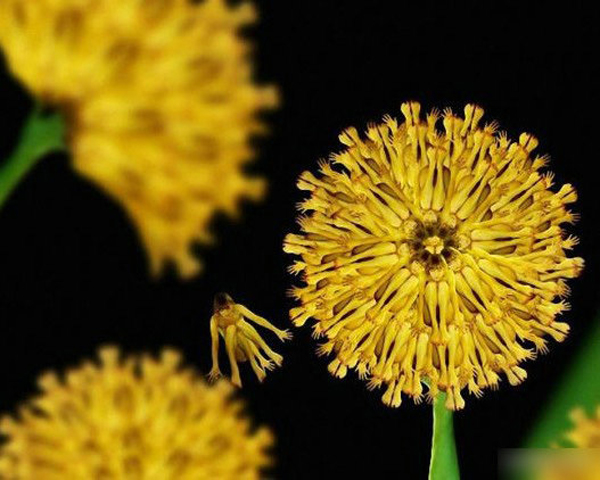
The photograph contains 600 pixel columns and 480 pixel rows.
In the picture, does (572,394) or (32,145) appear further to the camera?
(572,394)

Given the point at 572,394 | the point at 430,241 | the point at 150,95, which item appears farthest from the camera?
the point at 572,394

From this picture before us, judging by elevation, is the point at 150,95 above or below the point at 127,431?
above

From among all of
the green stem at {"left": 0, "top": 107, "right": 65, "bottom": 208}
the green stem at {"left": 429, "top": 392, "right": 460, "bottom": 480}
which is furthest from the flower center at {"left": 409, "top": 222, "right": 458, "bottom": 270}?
the green stem at {"left": 0, "top": 107, "right": 65, "bottom": 208}

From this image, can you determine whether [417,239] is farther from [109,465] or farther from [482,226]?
[109,465]

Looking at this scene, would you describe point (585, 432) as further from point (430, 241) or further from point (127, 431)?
point (127, 431)

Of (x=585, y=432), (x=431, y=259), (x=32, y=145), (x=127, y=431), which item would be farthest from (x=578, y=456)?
(x=32, y=145)

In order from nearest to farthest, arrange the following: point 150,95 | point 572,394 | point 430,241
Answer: point 150,95
point 430,241
point 572,394

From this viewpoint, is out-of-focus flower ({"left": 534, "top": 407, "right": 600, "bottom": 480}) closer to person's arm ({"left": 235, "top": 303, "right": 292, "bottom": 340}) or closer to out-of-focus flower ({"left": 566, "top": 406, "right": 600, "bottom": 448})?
out-of-focus flower ({"left": 566, "top": 406, "right": 600, "bottom": 448})
